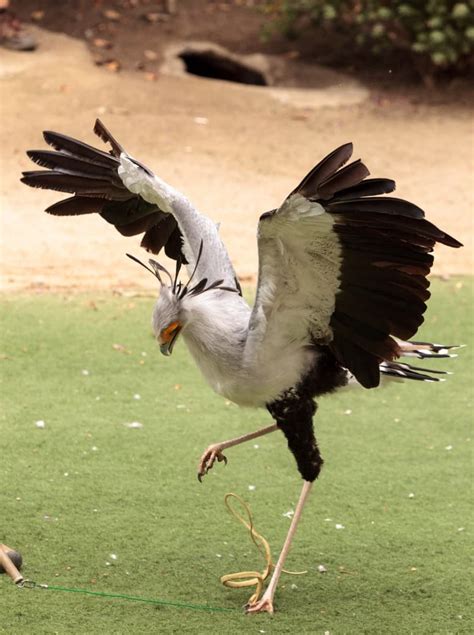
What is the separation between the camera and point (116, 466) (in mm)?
4434

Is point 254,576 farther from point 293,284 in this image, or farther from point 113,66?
point 113,66

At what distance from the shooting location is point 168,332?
3.42m

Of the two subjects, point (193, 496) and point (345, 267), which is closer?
point (345, 267)

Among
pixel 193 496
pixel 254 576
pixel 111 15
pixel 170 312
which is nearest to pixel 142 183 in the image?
pixel 170 312

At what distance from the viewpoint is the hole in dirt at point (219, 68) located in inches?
438

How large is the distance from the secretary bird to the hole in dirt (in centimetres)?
730

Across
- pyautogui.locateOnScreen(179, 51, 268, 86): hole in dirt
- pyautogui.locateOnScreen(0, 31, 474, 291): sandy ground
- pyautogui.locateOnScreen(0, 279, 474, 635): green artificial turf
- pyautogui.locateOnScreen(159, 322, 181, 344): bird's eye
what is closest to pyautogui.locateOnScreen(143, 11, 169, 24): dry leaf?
pyautogui.locateOnScreen(179, 51, 268, 86): hole in dirt

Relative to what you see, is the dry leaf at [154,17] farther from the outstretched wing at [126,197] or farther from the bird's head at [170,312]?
the bird's head at [170,312]

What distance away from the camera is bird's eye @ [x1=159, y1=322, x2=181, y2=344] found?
11.2 ft

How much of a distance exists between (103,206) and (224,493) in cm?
118

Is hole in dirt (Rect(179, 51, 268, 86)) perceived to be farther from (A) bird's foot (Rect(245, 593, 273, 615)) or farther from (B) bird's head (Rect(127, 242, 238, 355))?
(A) bird's foot (Rect(245, 593, 273, 615))

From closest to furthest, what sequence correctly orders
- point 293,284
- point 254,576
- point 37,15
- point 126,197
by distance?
point 293,284, point 254,576, point 126,197, point 37,15

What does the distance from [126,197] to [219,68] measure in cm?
762

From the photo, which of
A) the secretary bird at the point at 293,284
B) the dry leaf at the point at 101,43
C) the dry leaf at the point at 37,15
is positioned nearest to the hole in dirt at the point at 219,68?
the dry leaf at the point at 101,43
